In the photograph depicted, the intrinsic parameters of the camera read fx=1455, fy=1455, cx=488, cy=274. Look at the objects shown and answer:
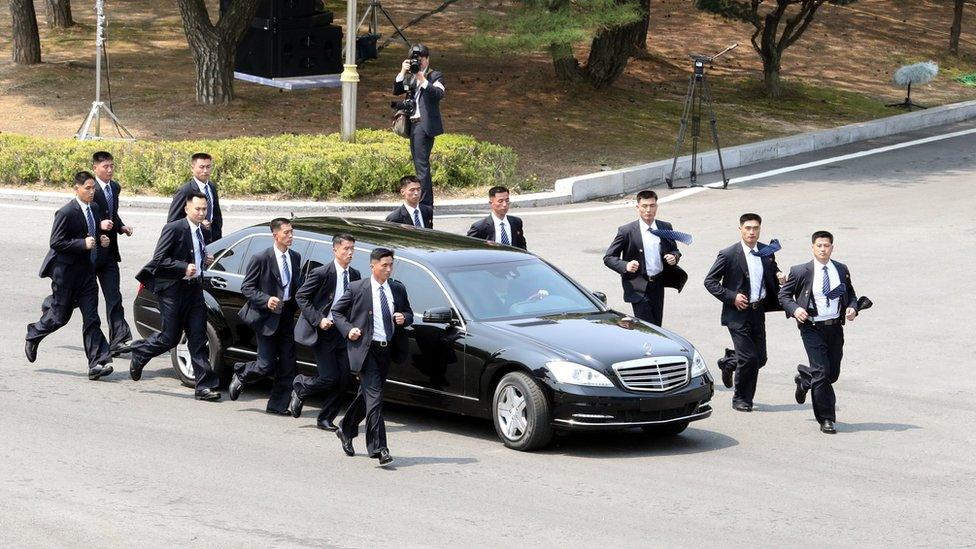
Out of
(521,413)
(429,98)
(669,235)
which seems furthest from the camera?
(429,98)

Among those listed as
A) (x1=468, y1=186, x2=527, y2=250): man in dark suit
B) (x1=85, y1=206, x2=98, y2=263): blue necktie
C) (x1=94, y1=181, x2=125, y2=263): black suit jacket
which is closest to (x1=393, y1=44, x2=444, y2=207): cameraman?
(x1=468, y1=186, x2=527, y2=250): man in dark suit

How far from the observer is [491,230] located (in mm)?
13594

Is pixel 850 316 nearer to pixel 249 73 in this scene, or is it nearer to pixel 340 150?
pixel 340 150

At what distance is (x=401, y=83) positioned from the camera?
18.6 metres

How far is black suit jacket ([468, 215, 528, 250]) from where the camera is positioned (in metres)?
13.5

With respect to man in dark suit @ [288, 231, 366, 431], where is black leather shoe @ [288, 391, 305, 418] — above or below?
below

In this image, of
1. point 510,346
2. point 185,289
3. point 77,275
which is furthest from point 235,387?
point 510,346

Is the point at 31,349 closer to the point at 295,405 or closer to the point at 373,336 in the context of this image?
the point at 295,405

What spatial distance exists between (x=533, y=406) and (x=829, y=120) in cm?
2219

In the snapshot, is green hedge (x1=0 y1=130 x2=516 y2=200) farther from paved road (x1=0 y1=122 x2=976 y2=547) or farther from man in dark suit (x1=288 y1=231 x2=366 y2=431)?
man in dark suit (x1=288 y1=231 x2=366 y2=431)

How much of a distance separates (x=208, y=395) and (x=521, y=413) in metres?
2.89

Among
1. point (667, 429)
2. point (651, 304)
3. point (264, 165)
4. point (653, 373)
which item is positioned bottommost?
point (264, 165)

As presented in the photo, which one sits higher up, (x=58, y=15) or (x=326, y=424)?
(x=58, y=15)

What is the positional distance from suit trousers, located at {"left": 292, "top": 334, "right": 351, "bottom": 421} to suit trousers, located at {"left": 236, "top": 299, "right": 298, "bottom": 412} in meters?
0.48
